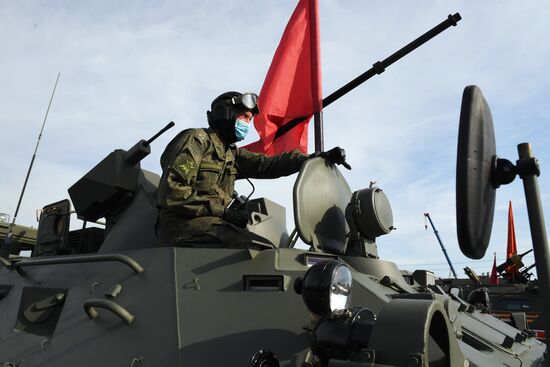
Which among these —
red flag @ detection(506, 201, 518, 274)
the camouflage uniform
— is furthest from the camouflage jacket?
red flag @ detection(506, 201, 518, 274)

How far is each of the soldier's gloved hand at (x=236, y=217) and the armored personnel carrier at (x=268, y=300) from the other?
306 millimetres

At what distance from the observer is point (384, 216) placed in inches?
165

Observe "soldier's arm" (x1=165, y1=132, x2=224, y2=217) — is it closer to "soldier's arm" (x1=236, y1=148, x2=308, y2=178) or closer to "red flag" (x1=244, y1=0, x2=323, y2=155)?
"soldier's arm" (x1=236, y1=148, x2=308, y2=178)

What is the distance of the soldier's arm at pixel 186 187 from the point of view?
3.57 meters

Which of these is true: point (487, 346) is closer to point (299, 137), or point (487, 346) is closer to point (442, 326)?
point (442, 326)

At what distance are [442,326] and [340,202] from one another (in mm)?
2034

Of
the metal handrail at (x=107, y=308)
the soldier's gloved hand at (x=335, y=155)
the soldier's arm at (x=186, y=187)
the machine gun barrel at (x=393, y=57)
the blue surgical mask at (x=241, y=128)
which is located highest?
the machine gun barrel at (x=393, y=57)

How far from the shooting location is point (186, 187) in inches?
143

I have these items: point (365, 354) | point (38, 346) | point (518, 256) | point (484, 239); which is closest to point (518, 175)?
point (484, 239)

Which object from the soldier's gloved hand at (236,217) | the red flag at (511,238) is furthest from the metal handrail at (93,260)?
the red flag at (511,238)

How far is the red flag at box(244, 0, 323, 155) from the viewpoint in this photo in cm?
822

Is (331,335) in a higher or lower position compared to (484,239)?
lower

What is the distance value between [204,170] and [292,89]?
4.83 meters

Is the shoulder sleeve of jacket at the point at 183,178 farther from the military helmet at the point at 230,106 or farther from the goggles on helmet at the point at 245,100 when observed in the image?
the goggles on helmet at the point at 245,100
